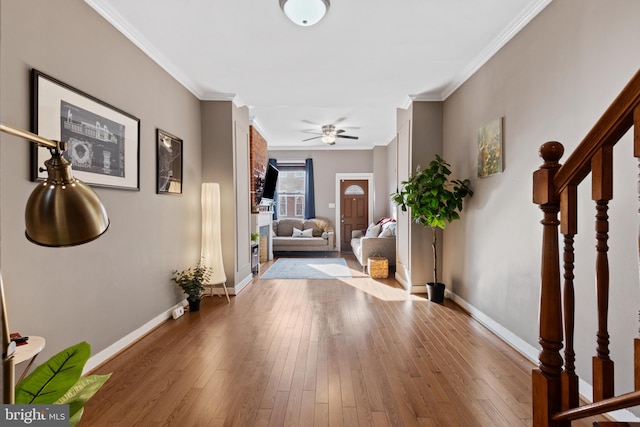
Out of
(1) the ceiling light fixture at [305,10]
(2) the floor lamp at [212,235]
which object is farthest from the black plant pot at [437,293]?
(1) the ceiling light fixture at [305,10]

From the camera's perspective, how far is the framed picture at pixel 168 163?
327 cm

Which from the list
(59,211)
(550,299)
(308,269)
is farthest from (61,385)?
(308,269)

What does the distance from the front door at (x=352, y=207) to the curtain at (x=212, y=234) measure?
4885mm

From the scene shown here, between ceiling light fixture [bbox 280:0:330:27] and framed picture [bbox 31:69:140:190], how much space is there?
153 cm

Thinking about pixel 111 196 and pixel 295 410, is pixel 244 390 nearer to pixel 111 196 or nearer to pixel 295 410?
pixel 295 410

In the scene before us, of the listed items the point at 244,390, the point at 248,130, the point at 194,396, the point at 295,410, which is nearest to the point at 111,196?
the point at 194,396

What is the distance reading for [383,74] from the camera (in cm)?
370

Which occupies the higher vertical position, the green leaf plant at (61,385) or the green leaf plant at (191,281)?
the green leaf plant at (61,385)

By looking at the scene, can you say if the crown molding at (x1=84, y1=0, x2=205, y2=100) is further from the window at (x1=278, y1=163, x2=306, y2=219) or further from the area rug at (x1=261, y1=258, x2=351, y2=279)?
the window at (x1=278, y1=163, x2=306, y2=219)

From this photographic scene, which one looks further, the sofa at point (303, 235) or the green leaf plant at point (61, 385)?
the sofa at point (303, 235)

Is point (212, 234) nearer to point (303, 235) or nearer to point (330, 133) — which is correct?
point (330, 133)

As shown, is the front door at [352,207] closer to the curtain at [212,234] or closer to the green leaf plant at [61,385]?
the curtain at [212,234]

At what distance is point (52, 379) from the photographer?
0.76 m

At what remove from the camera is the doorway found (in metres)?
8.59
